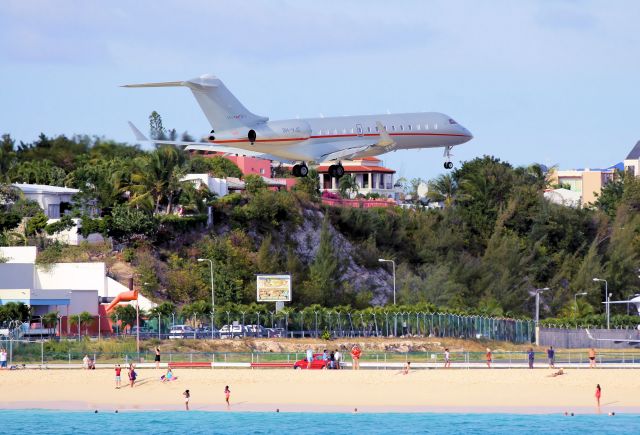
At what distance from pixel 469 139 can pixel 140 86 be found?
1205 inches

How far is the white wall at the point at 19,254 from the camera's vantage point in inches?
4104

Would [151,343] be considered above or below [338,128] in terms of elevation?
below

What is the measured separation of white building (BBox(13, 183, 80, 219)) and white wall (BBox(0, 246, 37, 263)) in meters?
12.6

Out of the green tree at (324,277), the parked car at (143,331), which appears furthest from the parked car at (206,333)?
the green tree at (324,277)

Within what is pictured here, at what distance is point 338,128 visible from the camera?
88750 millimetres

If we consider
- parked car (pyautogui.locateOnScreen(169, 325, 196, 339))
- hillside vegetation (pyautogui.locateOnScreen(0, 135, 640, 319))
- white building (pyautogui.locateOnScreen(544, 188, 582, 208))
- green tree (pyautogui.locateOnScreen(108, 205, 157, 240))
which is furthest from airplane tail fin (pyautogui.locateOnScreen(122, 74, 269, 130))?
white building (pyautogui.locateOnScreen(544, 188, 582, 208))

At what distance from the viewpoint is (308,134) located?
86.3 m

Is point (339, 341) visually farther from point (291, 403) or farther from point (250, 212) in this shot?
point (250, 212)

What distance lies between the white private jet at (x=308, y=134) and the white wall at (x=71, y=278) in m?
20.6

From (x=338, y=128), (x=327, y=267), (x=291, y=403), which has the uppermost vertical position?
(x=338, y=128)

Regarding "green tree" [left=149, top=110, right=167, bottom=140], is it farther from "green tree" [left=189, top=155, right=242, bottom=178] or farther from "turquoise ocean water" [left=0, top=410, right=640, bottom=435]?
"turquoise ocean water" [left=0, top=410, right=640, bottom=435]

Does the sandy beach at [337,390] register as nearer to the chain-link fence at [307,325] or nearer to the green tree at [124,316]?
the chain-link fence at [307,325]

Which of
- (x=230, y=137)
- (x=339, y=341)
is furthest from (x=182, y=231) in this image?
(x=230, y=137)

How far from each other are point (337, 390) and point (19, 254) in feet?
145
